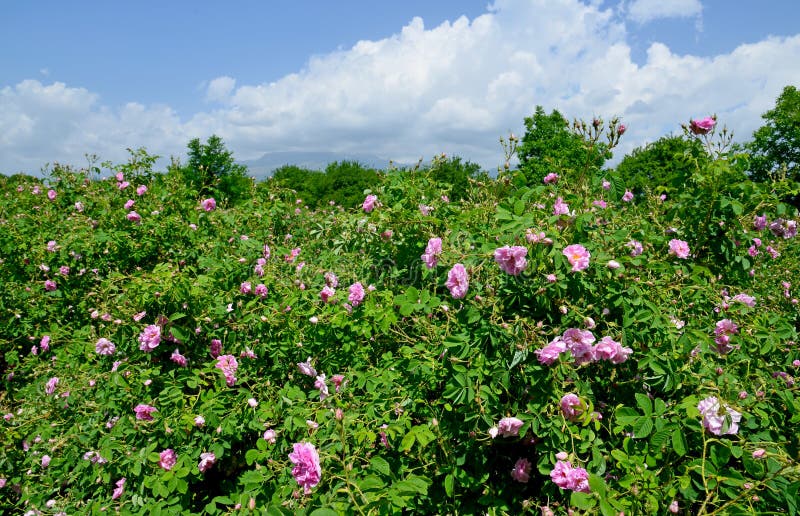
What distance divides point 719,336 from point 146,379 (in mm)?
3069

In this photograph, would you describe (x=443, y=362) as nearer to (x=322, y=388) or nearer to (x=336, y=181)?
(x=322, y=388)

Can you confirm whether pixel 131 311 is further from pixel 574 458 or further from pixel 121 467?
pixel 574 458

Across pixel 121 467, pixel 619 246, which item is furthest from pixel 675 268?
pixel 121 467

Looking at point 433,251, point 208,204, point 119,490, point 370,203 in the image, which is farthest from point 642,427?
point 208,204

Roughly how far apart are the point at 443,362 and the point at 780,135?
30.5 metres

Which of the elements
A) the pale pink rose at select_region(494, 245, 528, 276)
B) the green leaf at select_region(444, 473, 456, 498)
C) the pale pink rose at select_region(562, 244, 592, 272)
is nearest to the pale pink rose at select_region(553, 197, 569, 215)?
the pale pink rose at select_region(562, 244, 592, 272)

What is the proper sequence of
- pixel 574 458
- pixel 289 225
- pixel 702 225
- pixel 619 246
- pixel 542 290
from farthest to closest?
1. pixel 289 225
2. pixel 702 225
3. pixel 619 246
4. pixel 542 290
5. pixel 574 458

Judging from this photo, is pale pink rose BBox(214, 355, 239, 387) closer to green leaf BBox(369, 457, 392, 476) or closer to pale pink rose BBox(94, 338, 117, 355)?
pale pink rose BBox(94, 338, 117, 355)

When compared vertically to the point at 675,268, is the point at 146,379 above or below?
below

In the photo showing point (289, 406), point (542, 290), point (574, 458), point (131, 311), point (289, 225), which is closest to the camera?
point (574, 458)

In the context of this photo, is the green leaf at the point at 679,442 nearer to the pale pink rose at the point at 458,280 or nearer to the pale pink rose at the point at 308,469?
the pale pink rose at the point at 458,280

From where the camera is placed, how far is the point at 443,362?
1947 millimetres

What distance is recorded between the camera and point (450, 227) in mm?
2734

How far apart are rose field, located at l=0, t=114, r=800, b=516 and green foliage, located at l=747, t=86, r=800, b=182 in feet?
85.3
